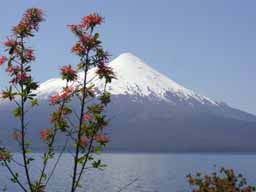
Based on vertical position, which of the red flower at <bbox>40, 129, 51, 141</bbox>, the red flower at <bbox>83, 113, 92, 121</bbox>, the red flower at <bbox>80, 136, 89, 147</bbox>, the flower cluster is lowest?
the flower cluster

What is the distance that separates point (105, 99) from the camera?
969 centimetres

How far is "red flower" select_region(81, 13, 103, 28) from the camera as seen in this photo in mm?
9875

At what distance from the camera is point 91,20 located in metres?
9.93

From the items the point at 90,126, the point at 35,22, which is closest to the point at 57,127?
the point at 90,126

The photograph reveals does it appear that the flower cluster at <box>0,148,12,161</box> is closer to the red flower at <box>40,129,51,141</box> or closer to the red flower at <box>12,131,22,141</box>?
the red flower at <box>12,131,22,141</box>

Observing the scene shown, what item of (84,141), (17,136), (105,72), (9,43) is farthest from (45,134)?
(9,43)

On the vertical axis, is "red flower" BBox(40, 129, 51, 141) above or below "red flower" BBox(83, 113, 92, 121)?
below

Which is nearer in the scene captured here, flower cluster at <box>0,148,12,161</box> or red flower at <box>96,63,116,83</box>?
red flower at <box>96,63,116,83</box>

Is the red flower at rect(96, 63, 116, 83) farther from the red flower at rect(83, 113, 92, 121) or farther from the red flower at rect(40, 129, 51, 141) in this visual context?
the red flower at rect(40, 129, 51, 141)

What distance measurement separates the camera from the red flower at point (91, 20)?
A: 9.88m

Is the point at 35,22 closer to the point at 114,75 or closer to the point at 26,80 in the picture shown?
the point at 26,80

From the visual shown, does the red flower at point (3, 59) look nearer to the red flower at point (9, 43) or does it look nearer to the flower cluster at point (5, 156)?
the red flower at point (9, 43)

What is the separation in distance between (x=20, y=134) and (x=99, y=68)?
6.36ft

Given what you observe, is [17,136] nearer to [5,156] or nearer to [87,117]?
[5,156]
